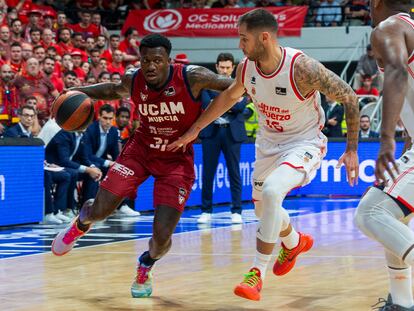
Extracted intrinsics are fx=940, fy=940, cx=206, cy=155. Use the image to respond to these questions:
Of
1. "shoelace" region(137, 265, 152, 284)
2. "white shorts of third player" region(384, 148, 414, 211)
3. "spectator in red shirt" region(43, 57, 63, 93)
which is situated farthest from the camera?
"spectator in red shirt" region(43, 57, 63, 93)

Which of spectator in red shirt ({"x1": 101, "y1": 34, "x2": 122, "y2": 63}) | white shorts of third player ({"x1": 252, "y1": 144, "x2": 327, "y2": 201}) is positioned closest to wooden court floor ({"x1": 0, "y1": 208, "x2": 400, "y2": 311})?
white shorts of third player ({"x1": 252, "y1": 144, "x2": 327, "y2": 201})

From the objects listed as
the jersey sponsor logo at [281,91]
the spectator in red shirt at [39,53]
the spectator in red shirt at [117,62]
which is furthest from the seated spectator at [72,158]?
the jersey sponsor logo at [281,91]

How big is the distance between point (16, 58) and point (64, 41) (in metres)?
2.69

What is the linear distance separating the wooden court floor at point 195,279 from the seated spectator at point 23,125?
2800 mm

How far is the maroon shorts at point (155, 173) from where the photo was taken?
643 centimetres

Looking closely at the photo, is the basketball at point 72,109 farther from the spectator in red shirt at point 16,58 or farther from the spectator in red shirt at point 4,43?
the spectator in red shirt at point 4,43

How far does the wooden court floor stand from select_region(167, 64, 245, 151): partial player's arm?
1041 millimetres

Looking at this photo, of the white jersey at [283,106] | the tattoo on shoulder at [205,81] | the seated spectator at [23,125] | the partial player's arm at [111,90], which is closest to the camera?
the white jersey at [283,106]

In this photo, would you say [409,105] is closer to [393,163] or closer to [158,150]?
[393,163]

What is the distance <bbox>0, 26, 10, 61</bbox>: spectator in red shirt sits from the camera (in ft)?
48.8

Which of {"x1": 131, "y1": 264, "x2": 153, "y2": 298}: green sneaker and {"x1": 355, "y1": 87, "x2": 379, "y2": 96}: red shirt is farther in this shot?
{"x1": 355, "y1": 87, "x2": 379, "y2": 96}: red shirt

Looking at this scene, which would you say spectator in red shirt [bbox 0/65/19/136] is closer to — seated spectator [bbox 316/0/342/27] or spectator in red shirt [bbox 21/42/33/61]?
spectator in red shirt [bbox 21/42/33/61]

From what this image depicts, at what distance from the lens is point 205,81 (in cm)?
648

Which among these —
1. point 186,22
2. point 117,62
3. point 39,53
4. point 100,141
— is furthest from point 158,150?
point 186,22
